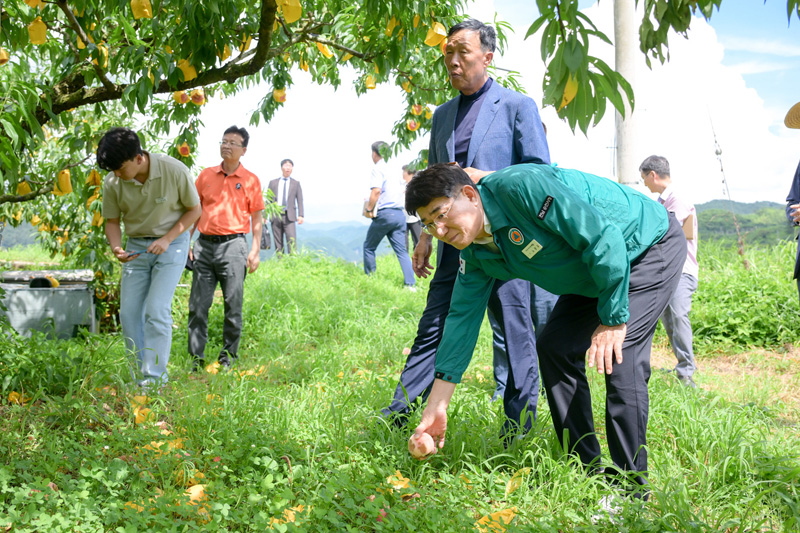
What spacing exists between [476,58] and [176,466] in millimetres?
1936

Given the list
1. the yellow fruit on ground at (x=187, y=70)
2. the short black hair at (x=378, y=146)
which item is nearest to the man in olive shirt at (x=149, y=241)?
the yellow fruit on ground at (x=187, y=70)

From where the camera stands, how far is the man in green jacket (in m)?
1.86

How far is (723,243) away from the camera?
709cm

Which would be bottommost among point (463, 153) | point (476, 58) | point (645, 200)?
point (645, 200)

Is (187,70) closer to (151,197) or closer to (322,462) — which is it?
(151,197)

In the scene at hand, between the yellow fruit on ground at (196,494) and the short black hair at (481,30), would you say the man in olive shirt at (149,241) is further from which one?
the short black hair at (481,30)

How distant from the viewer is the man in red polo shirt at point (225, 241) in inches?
160

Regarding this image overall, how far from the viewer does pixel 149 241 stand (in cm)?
340

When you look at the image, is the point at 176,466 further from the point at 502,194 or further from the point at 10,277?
Result: the point at 10,277

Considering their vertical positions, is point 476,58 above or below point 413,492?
above

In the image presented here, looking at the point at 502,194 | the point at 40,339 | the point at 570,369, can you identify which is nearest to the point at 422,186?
the point at 502,194

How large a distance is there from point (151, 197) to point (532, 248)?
222 cm

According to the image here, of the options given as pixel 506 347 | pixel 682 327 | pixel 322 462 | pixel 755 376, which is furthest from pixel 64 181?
pixel 755 376

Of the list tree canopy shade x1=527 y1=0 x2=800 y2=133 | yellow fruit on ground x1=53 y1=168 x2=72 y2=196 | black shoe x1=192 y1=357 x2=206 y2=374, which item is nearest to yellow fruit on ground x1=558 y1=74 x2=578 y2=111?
tree canopy shade x1=527 y1=0 x2=800 y2=133
